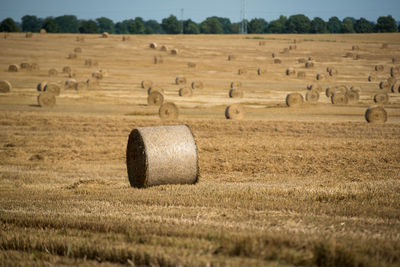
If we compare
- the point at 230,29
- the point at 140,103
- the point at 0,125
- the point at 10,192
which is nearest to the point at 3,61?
the point at 140,103

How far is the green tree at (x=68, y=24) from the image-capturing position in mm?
136250

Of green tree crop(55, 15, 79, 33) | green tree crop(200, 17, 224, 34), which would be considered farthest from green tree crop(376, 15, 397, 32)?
green tree crop(55, 15, 79, 33)

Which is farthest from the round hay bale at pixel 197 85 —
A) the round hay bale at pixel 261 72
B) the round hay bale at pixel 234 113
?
the round hay bale at pixel 234 113

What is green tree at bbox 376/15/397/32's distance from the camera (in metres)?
104

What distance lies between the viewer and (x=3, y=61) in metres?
53.7

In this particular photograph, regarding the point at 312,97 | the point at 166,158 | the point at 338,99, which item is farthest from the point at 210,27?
the point at 166,158

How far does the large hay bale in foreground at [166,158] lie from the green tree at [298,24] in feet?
332

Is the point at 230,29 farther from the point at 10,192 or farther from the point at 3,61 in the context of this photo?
the point at 10,192

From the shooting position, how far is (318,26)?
109 metres

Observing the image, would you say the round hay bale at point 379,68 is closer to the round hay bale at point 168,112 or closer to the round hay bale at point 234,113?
the round hay bale at point 234,113

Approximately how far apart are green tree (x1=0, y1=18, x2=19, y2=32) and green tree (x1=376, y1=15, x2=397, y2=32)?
74.4 metres

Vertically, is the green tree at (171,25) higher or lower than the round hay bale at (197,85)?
higher

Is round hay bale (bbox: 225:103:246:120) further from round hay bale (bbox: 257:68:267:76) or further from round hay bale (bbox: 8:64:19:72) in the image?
round hay bale (bbox: 8:64:19:72)

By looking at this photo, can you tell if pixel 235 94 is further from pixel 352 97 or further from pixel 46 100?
pixel 46 100
